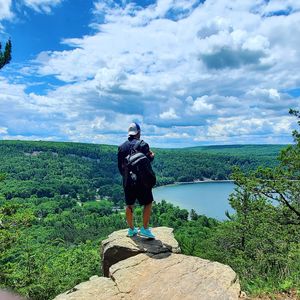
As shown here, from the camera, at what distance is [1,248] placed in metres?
16.7

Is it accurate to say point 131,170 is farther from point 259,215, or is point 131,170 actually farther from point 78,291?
point 259,215

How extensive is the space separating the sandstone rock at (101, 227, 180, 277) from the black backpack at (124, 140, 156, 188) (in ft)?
4.48

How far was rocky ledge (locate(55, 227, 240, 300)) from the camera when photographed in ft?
19.1

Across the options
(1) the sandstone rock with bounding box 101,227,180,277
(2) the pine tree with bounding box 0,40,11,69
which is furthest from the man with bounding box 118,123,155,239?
(2) the pine tree with bounding box 0,40,11,69

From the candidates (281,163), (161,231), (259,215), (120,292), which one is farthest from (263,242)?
(120,292)

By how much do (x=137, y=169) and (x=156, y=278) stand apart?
7.71ft

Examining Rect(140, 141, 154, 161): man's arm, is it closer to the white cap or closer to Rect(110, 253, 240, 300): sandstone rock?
the white cap

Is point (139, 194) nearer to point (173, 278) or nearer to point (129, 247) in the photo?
point (129, 247)

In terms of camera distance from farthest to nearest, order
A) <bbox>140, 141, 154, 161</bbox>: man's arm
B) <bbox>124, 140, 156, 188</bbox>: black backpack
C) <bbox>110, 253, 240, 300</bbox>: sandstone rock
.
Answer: <bbox>140, 141, 154, 161</bbox>: man's arm < <bbox>124, 140, 156, 188</bbox>: black backpack < <bbox>110, 253, 240, 300</bbox>: sandstone rock

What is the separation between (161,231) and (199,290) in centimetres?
361

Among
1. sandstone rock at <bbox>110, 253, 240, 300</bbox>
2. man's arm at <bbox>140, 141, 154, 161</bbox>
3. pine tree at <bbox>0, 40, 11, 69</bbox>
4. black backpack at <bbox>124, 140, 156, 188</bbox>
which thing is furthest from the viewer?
pine tree at <bbox>0, 40, 11, 69</bbox>

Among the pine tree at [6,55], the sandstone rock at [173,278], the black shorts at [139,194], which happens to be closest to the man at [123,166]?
the black shorts at [139,194]

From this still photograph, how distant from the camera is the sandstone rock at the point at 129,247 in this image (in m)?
7.89

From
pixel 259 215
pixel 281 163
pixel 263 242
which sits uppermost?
pixel 281 163
